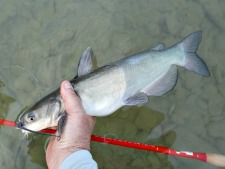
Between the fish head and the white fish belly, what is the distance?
0.77ft

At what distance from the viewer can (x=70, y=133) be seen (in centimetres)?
254

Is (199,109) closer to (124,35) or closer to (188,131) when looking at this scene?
(188,131)

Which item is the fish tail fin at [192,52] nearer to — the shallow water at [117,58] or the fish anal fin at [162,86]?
the fish anal fin at [162,86]

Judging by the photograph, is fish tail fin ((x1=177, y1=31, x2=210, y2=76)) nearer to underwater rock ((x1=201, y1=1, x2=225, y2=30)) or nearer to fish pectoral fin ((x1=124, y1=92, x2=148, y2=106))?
fish pectoral fin ((x1=124, y1=92, x2=148, y2=106))

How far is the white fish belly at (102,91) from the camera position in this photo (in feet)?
9.18

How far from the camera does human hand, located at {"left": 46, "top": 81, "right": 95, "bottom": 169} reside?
2.48 meters

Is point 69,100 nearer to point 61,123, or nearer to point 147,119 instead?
point 61,123

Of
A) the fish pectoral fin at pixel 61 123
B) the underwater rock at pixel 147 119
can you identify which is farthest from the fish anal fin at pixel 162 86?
the fish pectoral fin at pixel 61 123

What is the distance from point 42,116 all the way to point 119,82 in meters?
0.70

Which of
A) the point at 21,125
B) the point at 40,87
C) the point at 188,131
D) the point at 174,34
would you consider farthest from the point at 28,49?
the point at 188,131

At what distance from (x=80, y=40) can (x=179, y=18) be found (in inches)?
45.0

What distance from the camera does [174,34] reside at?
12.3 feet

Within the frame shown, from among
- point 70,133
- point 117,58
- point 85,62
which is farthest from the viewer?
point 117,58

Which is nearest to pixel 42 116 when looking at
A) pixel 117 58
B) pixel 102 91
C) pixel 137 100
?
pixel 102 91
